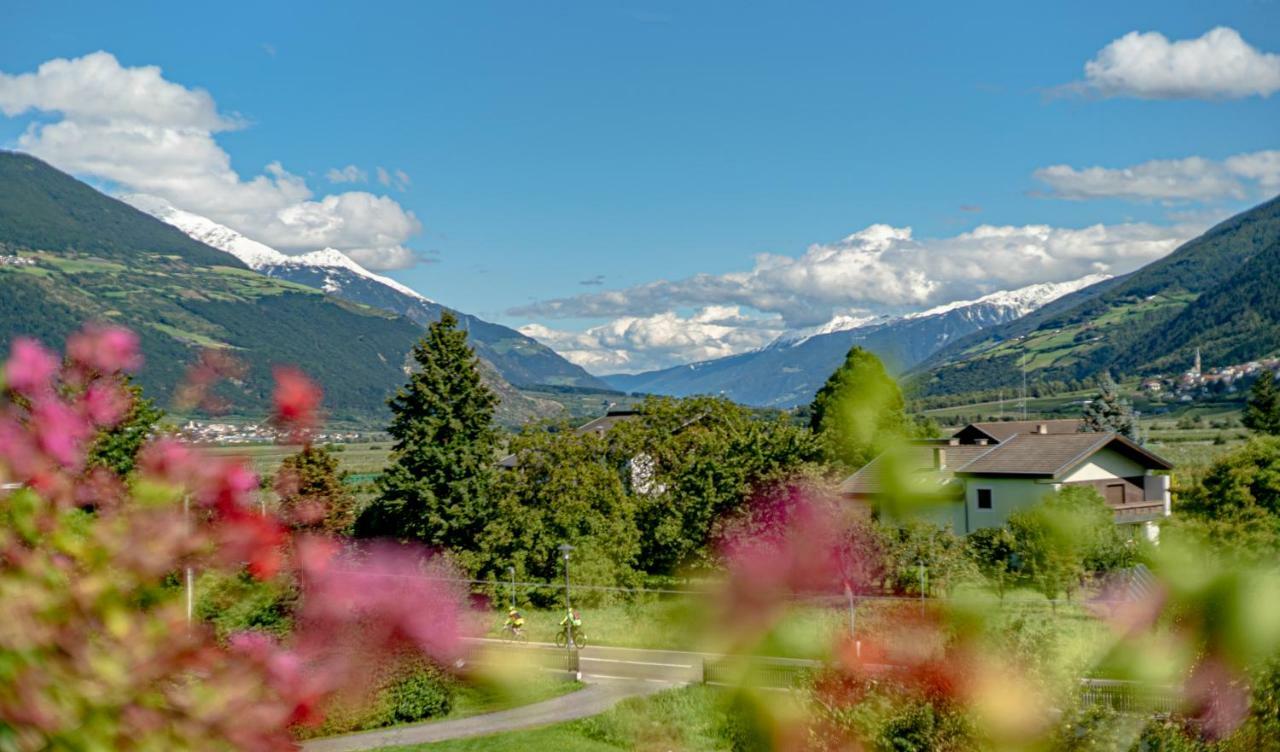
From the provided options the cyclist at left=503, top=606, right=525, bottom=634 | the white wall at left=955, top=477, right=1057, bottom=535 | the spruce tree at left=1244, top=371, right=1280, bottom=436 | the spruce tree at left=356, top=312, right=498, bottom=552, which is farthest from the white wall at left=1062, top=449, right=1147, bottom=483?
the spruce tree at left=1244, top=371, right=1280, bottom=436

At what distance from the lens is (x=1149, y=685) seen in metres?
4.31

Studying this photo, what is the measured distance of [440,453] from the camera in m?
44.2

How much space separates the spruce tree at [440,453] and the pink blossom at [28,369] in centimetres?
4078

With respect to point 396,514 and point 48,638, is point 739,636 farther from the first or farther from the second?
point 396,514

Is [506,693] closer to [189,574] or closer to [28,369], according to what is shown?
[189,574]

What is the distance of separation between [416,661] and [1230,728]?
22.3 metres

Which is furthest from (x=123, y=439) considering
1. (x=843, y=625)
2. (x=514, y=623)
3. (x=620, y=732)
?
(x=514, y=623)

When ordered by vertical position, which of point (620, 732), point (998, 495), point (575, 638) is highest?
point (998, 495)

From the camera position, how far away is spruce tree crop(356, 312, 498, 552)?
43656 millimetres

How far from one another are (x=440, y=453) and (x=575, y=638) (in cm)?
1452

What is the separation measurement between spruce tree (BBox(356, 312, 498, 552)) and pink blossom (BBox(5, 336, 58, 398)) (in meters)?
40.8

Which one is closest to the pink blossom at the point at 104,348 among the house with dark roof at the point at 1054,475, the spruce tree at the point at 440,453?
Result: the spruce tree at the point at 440,453

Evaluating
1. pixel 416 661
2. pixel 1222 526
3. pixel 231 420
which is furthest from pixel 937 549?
pixel 231 420

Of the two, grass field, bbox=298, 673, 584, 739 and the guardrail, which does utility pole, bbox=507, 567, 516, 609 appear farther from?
the guardrail
